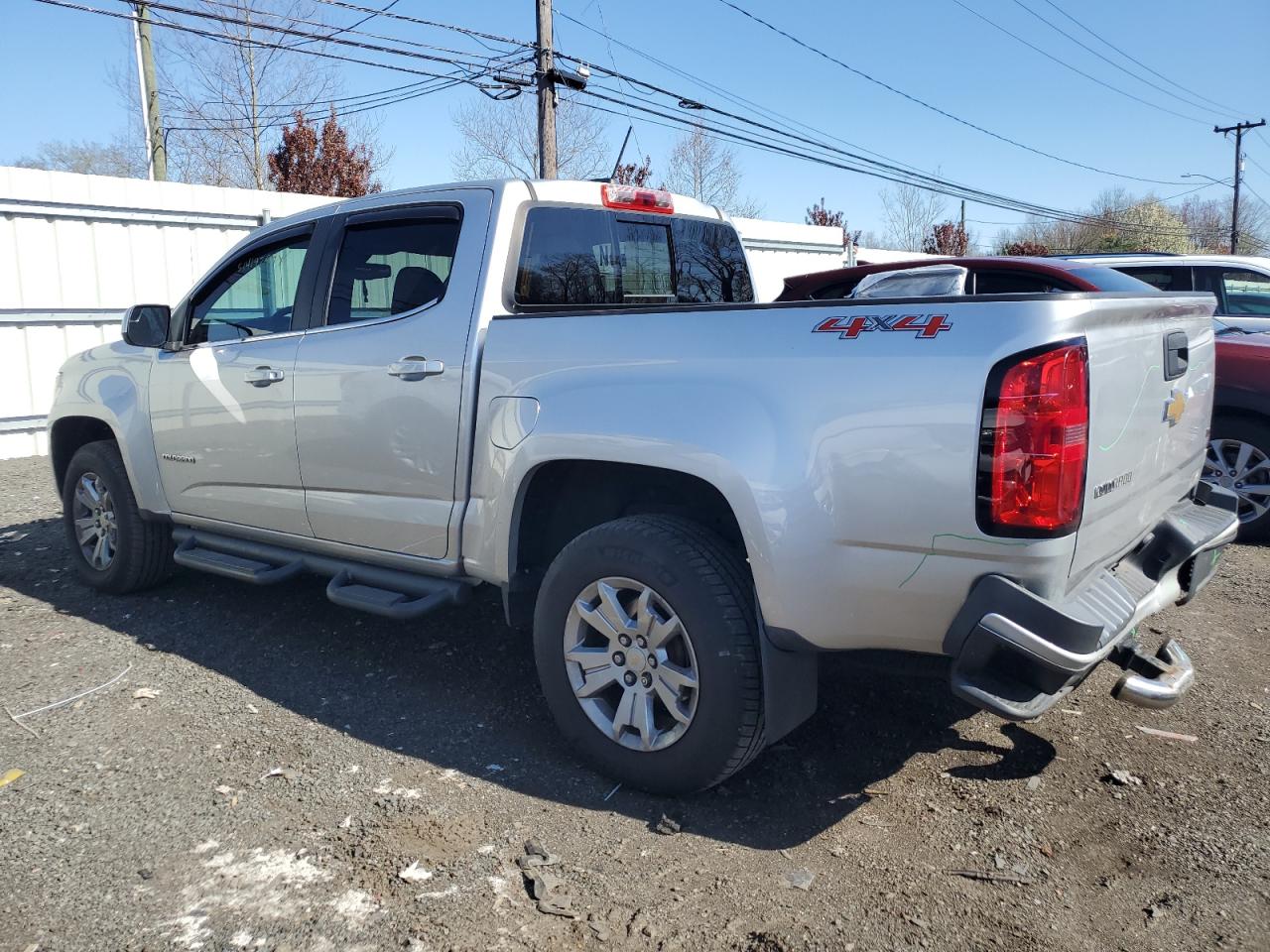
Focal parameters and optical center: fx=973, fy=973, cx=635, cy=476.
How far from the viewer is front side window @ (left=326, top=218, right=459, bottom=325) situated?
3924mm

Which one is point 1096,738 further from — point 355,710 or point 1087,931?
point 355,710

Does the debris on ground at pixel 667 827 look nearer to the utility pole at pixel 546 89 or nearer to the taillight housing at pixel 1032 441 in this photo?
the taillight housing at pixel 1032 441

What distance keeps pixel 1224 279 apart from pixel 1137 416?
5.42 m

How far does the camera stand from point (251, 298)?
4.89 metres

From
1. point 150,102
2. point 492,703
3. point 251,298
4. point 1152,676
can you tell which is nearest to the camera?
point 1152,676

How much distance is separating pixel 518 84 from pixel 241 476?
14.2 metres

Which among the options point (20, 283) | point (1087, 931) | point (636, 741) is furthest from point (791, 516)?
point (20, 283)

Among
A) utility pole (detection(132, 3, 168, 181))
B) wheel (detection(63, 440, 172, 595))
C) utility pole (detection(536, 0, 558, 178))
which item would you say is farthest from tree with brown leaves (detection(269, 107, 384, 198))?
wheel (detection(63, 440, 172, 595))

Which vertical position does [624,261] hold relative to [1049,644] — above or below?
above

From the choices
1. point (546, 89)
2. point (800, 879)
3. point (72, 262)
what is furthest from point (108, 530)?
point (546, 89)

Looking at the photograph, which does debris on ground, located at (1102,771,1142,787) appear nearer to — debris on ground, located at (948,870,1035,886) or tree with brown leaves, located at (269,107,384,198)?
debris on ground, located at (948,870,1035,886)

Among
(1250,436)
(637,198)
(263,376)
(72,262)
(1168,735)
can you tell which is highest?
(72,262)

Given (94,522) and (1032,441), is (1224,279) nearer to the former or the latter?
(1032,441)

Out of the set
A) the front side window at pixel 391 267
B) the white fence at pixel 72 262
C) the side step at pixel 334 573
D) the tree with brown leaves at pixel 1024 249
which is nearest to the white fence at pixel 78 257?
the white fence at pixel 72 262
